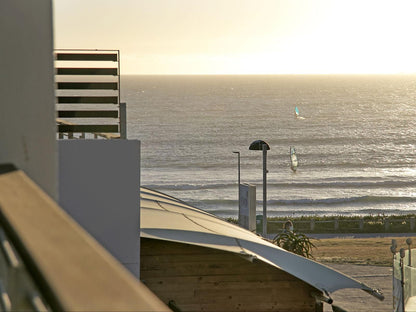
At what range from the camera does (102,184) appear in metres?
6.49

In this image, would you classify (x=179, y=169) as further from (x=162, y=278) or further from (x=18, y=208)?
(x=18, y=208)

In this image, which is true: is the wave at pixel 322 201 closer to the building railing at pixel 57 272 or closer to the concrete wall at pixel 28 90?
the concrete wall at pixel 28 90

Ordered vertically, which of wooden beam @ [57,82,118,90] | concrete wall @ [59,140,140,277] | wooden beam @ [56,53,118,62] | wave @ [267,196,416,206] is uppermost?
wooden beam @ [56,53,118,62]

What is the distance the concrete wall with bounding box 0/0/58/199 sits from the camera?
A: 230 cm

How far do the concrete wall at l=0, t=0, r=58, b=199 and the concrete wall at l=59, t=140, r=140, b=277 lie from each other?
370 cm

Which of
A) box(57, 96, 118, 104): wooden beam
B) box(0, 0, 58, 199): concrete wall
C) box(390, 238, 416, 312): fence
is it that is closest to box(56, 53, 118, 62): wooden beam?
box(57, 96, 118, 104): wooden beam

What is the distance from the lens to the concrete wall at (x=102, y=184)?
6.43 m

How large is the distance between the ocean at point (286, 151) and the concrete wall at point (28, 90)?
3859 cm

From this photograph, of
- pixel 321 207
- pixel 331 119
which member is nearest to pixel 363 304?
pixel 321 207

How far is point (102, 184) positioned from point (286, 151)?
A: 6707 cm

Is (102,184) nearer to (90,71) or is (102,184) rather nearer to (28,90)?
(90,71)

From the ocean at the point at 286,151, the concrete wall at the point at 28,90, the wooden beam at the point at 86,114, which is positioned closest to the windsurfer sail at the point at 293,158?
the ocean at the point at 286,151

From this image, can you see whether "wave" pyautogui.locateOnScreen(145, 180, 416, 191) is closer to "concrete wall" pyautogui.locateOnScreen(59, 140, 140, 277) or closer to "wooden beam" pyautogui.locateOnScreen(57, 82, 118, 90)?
"wooden beam" pyautogui.locateOnScreen(57, 82, 118, 90)

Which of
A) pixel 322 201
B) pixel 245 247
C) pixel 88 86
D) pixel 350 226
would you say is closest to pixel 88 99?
pixel 88 86
